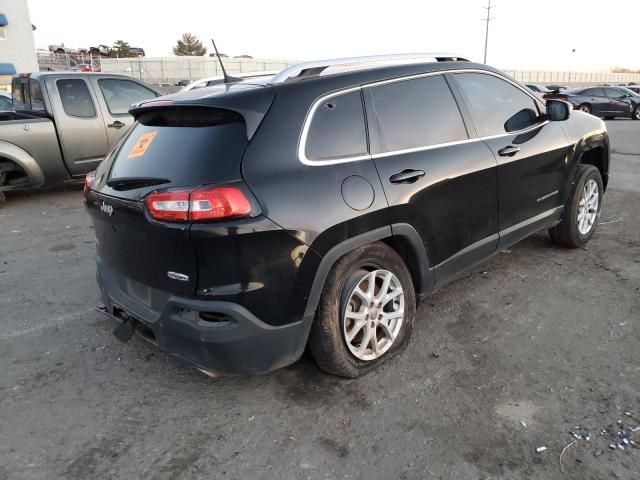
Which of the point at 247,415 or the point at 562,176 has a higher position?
the point at 562,176

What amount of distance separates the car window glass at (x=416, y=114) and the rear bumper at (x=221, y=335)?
4.12 feet

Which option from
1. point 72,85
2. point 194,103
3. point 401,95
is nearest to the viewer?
point 194,103

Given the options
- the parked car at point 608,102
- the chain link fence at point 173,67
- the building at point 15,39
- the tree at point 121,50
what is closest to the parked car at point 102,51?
the tree at point 121,50

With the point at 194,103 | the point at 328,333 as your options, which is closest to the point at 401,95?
the point at 194,103

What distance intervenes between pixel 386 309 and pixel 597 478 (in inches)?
54.5

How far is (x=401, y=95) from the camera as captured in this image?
3342 millimetres

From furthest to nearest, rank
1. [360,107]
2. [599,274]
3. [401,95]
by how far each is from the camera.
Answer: [599,274] → [401,95] → [360,107]

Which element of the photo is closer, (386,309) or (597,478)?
(597,478)

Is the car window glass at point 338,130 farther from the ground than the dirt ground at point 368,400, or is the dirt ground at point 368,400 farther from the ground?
the car window glass at point 338,130

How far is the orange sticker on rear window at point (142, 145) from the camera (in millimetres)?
2979

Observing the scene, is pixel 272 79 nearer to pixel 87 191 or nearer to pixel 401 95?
pixel 401 95

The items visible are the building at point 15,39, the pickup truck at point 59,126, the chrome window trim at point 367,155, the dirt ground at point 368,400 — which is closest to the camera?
the dirt ground at point 368,400

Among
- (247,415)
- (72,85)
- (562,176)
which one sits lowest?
(247,415)

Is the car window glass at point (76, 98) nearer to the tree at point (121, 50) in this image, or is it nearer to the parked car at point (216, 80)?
the parked car at point (216, 80)
